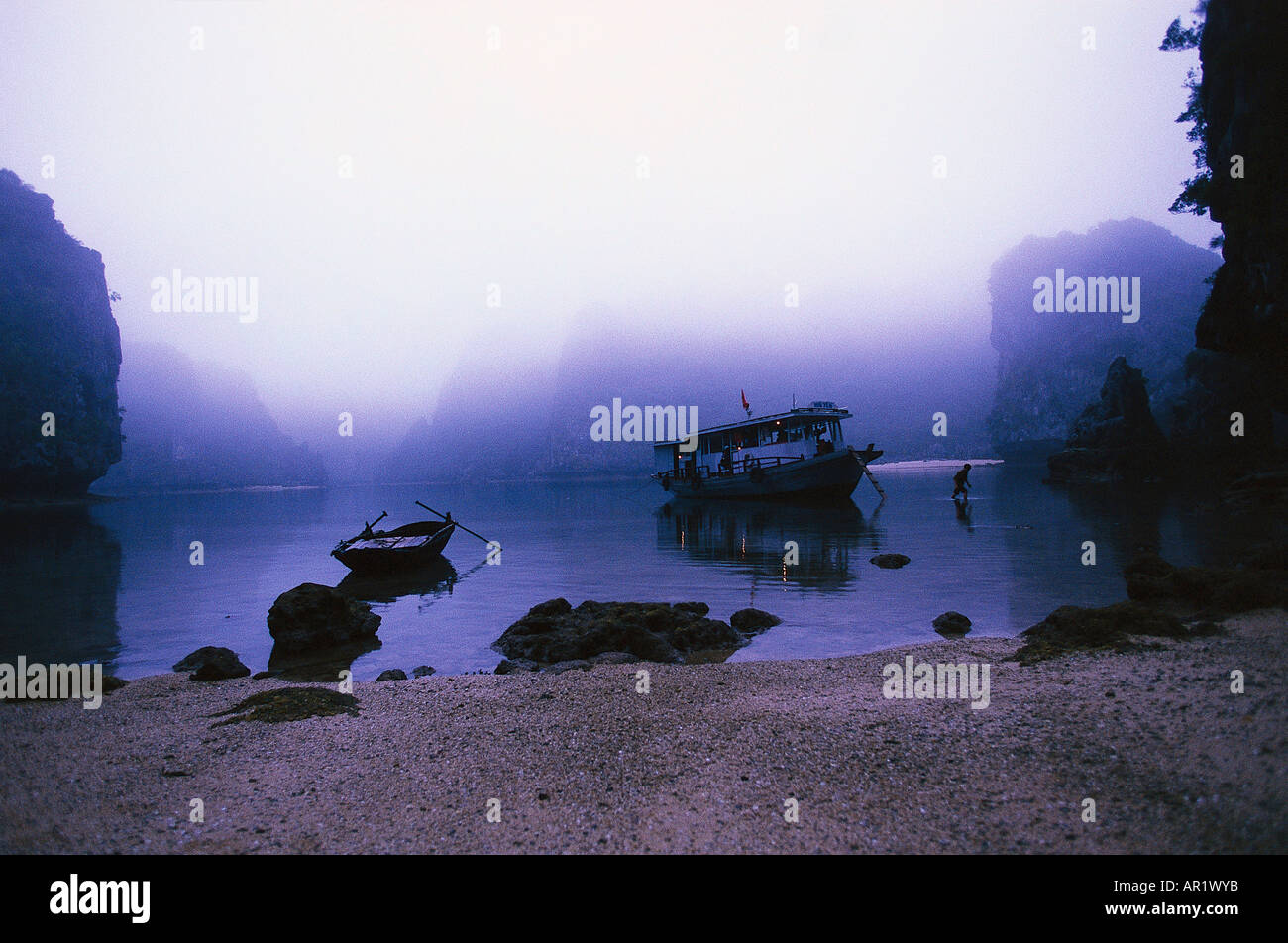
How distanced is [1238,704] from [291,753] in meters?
10.9

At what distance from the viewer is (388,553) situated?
2834cm

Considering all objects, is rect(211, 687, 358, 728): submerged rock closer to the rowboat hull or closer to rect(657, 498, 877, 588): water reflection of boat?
rect(657, 498, 877, 588): water reflection of boat

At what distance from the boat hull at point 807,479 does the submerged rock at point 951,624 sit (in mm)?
38871

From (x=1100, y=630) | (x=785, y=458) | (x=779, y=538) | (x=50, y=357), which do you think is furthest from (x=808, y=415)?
(x=50, y=357)

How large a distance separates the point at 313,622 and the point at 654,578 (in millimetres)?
13309

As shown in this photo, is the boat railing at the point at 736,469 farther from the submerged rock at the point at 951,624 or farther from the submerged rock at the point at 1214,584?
the submerged rock at the point at 951,624

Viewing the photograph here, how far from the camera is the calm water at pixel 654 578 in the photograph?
16.2 m

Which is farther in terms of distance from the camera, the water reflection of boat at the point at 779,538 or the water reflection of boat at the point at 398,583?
the water reflection of boat at the point at 779,538

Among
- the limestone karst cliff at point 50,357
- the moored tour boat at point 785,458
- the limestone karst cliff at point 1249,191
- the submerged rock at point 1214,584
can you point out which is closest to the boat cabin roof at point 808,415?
the moored tour boat at point 785,458

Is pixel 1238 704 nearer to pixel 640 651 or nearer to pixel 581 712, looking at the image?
pixel 581 712

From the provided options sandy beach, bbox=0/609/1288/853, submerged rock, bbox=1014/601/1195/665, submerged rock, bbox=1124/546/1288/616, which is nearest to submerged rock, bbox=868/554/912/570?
submerged rock, bbox=1124/546/1288/616

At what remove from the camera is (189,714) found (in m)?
9.92

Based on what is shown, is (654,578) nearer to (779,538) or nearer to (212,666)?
(779,538)
